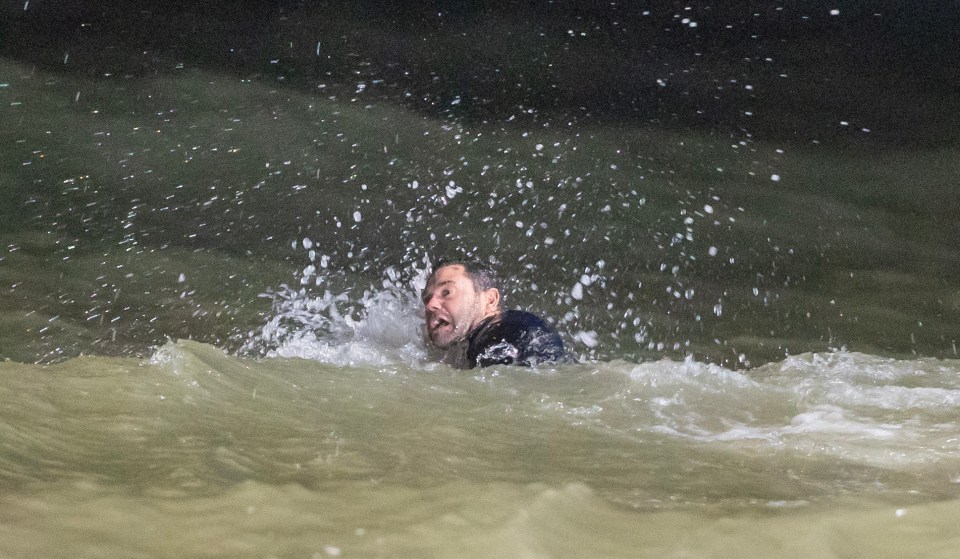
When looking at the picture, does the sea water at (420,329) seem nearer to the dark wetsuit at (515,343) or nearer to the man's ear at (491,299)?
the dark wetsuit at (515,343)

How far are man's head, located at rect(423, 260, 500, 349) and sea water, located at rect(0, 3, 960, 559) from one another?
0.27 meters

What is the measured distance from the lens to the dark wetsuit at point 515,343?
372 cm

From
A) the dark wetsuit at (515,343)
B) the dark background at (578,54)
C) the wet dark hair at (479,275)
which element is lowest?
the dark wetsuit at (515,343)

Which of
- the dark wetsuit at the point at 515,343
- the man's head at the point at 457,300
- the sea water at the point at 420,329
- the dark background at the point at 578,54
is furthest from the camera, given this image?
the dark background at the point at 578,54

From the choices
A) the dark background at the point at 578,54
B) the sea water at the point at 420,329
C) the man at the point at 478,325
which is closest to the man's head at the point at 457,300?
the man at the point at 478,325

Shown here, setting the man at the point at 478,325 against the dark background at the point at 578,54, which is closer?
the man at the point at 478,325

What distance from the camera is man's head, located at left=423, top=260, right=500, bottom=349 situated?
14.1ft

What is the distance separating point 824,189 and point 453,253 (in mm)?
3504

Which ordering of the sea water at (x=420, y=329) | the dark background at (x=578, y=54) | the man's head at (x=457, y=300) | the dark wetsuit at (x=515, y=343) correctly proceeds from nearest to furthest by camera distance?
the sea water at (x=420, y=329) < the dark wetsuit at (x=515, y=343) < the man's head at (x=457, y=300) < the dark background at (x=578, y=54)

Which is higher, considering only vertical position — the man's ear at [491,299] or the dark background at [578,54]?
the dark background at [578,54]

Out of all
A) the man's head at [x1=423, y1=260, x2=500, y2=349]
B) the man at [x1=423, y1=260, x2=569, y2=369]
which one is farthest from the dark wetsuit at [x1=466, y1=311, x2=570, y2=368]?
the man's head at [x1=423, y1=260, x2=500, y2=349]

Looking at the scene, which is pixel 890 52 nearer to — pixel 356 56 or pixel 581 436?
pixel 356 56

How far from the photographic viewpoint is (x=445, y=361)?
13.5 feet

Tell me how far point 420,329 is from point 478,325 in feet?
3.16
